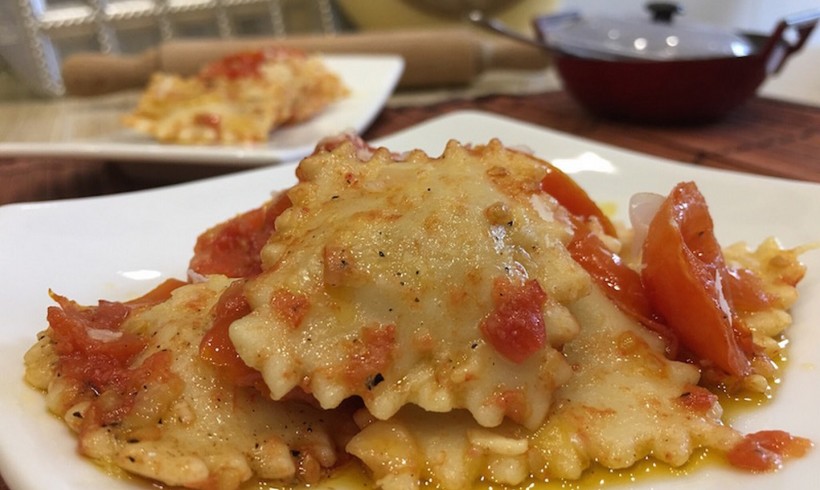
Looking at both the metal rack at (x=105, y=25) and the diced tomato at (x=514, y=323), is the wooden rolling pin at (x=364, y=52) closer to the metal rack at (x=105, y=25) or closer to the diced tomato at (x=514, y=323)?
the metal rack at (x=105, y=25)

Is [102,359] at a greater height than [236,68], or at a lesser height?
greater

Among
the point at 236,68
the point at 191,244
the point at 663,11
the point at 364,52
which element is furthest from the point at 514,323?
the point at 364,52

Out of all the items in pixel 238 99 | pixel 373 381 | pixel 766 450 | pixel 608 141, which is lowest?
pixel 608 141

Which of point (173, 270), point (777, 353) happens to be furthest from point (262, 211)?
point (777, 353)

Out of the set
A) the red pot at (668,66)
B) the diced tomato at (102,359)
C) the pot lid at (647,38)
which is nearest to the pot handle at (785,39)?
the red pot at (668,66)

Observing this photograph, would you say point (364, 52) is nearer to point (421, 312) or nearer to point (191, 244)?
point (191, 244)

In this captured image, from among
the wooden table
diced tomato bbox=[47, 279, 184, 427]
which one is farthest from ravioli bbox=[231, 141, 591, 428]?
the wooden table
